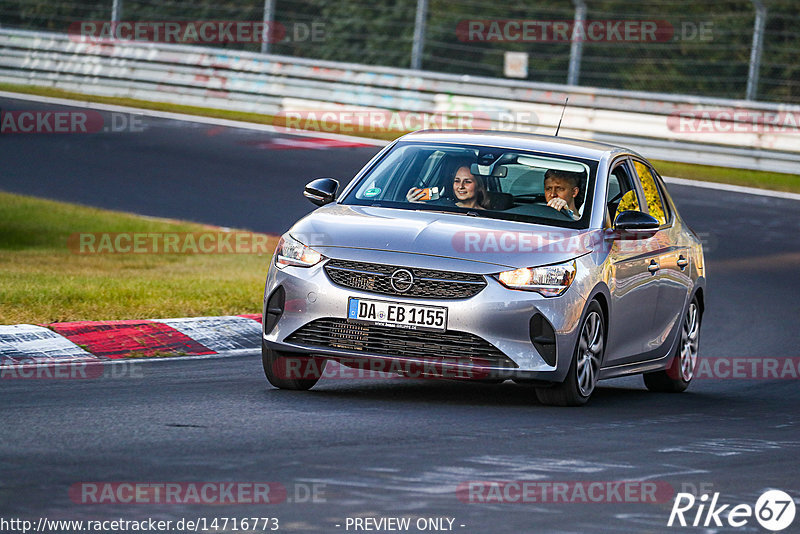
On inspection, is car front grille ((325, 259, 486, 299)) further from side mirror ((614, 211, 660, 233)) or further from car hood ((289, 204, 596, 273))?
side mirror ((614, 211, 660, 233))

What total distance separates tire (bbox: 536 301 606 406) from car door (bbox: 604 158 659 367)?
0.63ft

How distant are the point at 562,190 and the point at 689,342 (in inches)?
80.4

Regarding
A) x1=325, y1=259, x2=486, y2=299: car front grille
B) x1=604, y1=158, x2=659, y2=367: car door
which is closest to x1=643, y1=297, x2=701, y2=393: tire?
x1=604, y1=158, x2=659, y2=367: car door

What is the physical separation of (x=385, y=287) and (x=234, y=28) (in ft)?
76.6

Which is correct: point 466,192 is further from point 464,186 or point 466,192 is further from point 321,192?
point 321,192

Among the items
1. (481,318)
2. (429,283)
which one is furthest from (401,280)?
(481,318)

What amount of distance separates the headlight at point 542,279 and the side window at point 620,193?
1.20 metres

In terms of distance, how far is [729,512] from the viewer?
6.23 metres

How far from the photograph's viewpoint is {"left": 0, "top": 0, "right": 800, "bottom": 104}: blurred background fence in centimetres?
2448

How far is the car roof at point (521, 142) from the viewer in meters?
9.92

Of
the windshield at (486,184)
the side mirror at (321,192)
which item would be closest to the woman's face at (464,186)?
the windshield at (486,184)

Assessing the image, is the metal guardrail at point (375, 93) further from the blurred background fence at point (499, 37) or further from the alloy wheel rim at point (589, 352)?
the alloy wheel rim at point (589, 352)

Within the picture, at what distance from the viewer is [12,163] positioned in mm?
22172

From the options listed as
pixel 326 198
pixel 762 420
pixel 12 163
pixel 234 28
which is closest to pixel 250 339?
pixel 326 198
